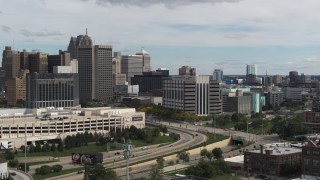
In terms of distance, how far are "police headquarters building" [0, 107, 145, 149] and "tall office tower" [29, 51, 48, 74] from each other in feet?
267

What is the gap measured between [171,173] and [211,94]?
72.1 metres

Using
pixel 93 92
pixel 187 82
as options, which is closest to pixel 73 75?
pixel 187 82

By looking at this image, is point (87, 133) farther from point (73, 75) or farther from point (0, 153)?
point (73, 75)

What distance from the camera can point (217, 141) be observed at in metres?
88.5

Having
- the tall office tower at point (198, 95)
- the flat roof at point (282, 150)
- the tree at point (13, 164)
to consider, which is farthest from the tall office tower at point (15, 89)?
the flat roof at point (282, 150)

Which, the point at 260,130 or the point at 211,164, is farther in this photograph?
the point at 260,130

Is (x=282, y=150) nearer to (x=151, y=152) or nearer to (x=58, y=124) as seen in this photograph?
(x=151, y=152)

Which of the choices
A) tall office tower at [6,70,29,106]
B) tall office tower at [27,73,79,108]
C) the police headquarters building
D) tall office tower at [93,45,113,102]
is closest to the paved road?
the police headquarters building

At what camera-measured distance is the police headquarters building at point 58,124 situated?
84.6m

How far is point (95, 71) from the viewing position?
185000 millimetres

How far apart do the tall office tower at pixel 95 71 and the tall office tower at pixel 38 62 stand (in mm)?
12751

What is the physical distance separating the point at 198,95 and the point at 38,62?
7761 cm

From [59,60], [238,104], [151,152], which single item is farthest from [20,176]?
[59,60]

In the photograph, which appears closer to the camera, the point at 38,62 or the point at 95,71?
the point at 95,71
